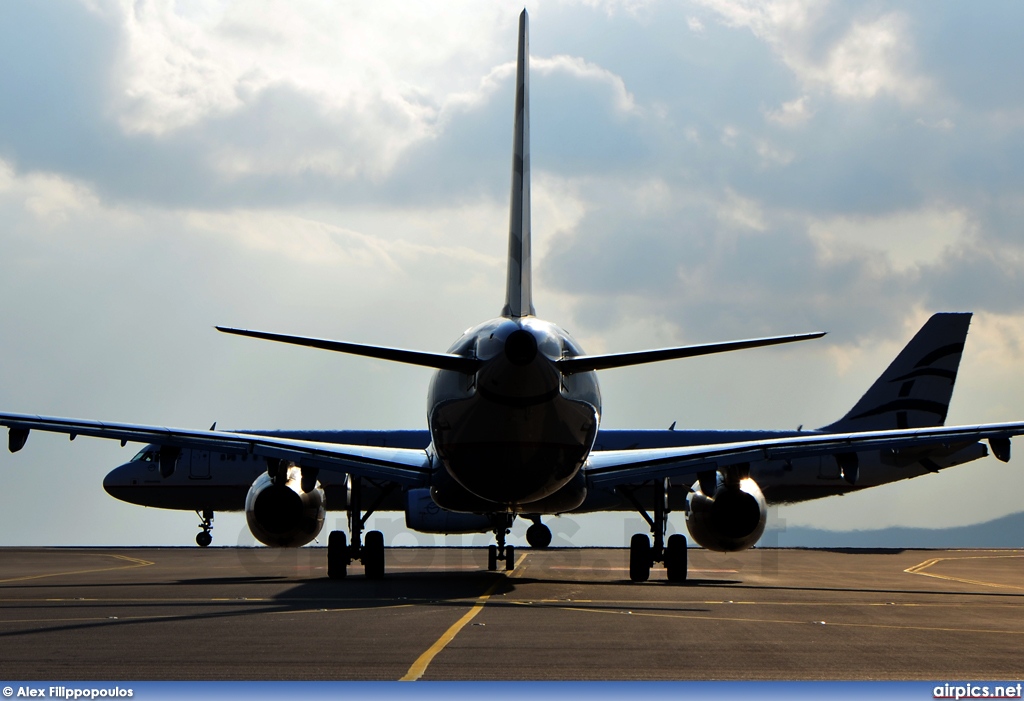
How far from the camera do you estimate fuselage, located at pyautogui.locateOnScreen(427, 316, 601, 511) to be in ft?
64.4

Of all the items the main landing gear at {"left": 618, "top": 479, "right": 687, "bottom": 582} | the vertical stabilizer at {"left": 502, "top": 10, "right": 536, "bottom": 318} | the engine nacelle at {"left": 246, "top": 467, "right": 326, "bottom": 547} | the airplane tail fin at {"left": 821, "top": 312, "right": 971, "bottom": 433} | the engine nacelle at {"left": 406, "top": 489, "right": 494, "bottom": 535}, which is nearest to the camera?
the vertical stabilizer at {"left": 502, "top": 10, "right": 536, "bottom": 318}

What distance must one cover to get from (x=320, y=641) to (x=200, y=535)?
148 feet

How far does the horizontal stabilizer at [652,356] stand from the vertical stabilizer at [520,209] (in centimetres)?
306

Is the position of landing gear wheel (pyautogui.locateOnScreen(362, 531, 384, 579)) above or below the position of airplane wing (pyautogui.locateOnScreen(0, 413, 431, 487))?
below

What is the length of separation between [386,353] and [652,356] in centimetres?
431

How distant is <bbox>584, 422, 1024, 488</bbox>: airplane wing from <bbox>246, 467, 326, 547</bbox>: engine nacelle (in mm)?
5981

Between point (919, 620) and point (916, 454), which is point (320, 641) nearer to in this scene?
point (919, 620)

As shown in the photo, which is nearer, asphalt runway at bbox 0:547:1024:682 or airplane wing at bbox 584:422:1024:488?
asphalt runway at bbox 0:547:1024:682

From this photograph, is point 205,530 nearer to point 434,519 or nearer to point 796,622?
point 434,519
